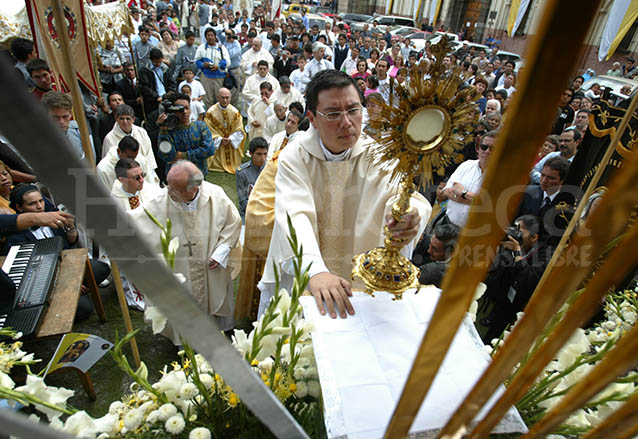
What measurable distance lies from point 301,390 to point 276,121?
20.0 feet

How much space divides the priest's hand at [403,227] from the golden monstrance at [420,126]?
0.02 metres

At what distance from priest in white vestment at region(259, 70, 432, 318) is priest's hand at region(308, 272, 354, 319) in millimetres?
304

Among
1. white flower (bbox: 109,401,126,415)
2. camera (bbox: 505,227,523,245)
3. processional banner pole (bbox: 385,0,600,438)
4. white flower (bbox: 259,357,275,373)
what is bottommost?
camera (bbox: 505,227,523,245)

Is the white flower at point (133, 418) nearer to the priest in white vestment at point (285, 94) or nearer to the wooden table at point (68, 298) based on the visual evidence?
the wooden table at point (68, 298)

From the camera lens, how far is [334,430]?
32.5 inches

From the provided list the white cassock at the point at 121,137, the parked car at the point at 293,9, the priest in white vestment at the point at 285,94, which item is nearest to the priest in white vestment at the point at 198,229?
the white cassock at the point at 121,137

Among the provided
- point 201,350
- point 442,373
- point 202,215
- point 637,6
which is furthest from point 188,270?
point 637,6

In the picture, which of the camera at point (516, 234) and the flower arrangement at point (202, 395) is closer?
the flower arrangement at point (202, 395)

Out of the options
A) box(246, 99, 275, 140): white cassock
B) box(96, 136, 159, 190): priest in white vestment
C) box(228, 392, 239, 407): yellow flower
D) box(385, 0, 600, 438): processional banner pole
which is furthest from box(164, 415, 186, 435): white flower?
box(246, 99, 275, 140): white cassock

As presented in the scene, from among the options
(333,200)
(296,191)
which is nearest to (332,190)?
(333,200)

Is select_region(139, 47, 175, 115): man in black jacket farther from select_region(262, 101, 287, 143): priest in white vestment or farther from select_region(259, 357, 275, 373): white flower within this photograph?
select_region(259, 357, 275, 373): white flower

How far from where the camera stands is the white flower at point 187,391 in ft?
2.97

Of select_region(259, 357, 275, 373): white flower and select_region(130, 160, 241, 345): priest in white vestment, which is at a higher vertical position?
select_region(259, 357, 275, 373): white flower

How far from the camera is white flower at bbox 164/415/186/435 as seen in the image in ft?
2.81
